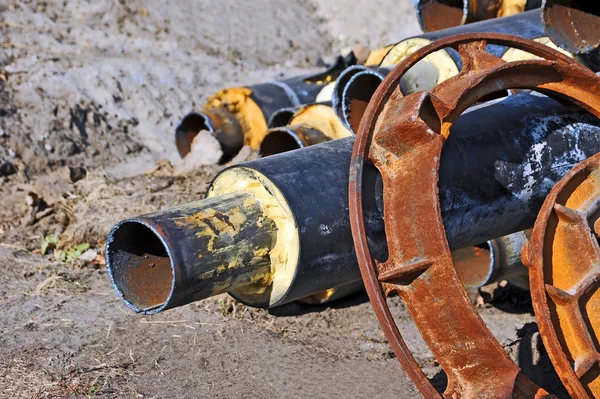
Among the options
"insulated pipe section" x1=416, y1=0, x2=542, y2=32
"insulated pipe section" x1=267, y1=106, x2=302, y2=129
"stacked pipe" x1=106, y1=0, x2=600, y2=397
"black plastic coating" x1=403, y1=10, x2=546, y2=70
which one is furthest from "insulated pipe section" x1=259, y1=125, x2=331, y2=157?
"stacked pipe" x1=106, y1=0, x2=600, y2=397

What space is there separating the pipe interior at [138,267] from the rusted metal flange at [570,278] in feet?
4.08

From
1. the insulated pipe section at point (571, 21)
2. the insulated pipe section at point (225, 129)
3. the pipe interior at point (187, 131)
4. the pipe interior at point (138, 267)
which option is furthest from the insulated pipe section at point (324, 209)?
the pipe interior at point (187, 131)

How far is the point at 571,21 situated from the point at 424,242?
1885 mm

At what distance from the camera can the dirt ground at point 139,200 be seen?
3.63 metres

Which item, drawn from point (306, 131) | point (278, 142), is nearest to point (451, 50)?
point (306, 131)

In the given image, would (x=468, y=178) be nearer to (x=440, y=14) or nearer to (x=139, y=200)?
(x=139, y=200)

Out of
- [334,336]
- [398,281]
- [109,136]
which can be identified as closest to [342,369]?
[334,336]

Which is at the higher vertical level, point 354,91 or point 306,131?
point 354,91

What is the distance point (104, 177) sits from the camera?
5828 mm

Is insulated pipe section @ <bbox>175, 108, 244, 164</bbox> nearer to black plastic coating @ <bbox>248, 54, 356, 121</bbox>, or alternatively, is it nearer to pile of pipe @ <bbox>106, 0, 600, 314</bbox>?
black plastic coating @ <bbox>248, 54, 356, 121</bbox>

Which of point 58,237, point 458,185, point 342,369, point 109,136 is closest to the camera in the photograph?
point 458,185

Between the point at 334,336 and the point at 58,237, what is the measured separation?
194 centimetres

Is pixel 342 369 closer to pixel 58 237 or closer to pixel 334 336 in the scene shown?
pixel 334 336

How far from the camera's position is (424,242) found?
8.29 ft
